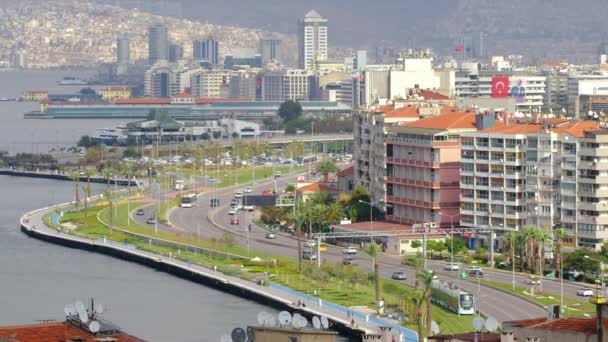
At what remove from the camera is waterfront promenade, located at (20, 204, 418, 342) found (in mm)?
39719

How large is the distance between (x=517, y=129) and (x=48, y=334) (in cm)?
3507

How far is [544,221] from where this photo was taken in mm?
54344

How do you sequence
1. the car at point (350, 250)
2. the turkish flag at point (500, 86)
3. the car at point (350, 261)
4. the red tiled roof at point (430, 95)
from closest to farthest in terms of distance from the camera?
the car at point (350, 261) → the car at point (350, 250) → the red tiled roof at point (430, 95) → the turkish flag at point (500, 86)

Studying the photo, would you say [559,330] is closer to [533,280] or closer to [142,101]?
[533,280]

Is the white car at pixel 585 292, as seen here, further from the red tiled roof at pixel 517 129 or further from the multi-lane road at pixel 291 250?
the red tiled roof at pixel 517 129

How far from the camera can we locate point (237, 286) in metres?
48.0

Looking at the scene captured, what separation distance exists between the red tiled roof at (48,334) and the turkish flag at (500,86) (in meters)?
107

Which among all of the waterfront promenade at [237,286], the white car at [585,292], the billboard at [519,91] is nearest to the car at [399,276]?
the waterfront promenade at [237,286]

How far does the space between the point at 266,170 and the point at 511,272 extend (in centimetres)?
4764

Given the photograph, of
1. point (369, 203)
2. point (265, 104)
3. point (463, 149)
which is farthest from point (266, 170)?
point (265, 104)

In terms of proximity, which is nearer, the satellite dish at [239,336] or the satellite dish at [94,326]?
the satellite dish at [239,336]

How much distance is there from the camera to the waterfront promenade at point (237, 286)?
39719 millimetres

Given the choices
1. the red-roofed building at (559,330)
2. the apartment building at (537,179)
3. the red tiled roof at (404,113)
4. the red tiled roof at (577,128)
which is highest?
the red-roofed building at (559,330)

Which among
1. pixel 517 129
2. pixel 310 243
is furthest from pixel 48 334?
pixel 517 129
